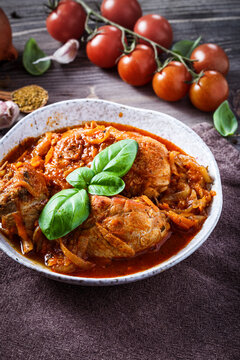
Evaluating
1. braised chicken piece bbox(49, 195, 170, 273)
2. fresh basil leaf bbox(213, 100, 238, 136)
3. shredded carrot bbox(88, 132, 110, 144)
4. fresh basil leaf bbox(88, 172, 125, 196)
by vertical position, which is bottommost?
fresh basil leaf bbox(213, 100, 238, 136)

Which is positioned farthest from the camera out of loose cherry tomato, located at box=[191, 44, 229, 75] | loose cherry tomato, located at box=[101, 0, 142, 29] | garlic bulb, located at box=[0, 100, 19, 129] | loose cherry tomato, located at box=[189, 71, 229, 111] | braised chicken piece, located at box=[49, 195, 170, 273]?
loose cherry tomato, located at box=[101, 0, 142, 29]

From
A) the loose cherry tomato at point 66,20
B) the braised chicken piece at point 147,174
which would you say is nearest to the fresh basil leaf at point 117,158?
the braised chicken piece at point 147,174

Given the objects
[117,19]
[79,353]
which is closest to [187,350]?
[79,353]

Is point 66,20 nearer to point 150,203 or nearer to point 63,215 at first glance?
point 150,203

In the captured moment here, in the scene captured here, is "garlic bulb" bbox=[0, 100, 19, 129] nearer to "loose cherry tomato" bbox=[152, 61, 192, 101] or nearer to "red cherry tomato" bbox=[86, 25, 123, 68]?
"red cherry tomato" bbox=[86, 25, 123, 68]

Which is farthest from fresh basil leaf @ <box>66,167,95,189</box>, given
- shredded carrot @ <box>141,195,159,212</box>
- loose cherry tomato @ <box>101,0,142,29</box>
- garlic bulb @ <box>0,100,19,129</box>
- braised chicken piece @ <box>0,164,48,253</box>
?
loose cherry tomato @ <box>101,0,142,29</box>

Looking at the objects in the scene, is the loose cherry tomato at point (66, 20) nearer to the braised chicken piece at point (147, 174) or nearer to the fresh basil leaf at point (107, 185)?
the braised chicken piece at point (147, 174)

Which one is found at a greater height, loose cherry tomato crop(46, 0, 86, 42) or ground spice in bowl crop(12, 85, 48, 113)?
loose cherry tomato crop(46, 0, 86, 42)

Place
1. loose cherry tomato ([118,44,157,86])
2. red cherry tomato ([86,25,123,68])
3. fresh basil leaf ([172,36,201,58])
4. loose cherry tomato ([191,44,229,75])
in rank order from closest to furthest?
loose cherry tomato ([118,44,157,86]) → loose cherry tomato ([191,44,229,75]) → red cherry tomato ([86,25,123,68]) → fresh basil leaf ([172,36,201,58])

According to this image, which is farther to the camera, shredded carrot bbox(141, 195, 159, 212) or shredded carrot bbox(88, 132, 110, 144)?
shredded carrot bbox(88, 132, 110, 144)
